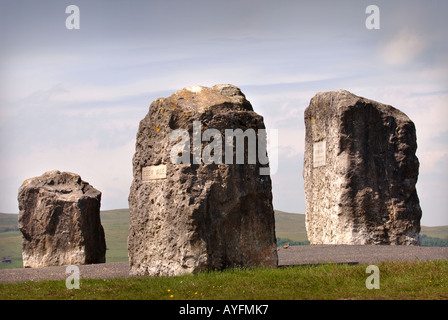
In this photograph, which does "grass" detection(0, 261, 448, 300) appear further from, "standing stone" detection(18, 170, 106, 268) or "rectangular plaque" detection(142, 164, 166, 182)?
"standing stone" detection(18, 170, 106, 268)

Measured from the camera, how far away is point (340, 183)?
22688 mm

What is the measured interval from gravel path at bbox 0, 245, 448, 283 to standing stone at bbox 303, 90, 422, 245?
1.87 m

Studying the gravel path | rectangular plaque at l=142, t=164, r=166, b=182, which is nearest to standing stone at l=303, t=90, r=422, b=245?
the gravel path

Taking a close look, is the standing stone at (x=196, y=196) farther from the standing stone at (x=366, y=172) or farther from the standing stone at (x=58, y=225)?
the standing stone at (x=366, y=172)

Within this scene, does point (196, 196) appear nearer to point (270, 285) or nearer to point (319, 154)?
point (270, 285)

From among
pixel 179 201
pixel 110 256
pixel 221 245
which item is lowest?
pixel 110 256

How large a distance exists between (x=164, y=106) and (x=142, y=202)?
2.22 metres

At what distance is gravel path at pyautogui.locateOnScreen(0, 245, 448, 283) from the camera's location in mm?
16558

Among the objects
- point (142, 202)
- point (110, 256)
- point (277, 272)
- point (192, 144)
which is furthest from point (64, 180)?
point (110, 256)

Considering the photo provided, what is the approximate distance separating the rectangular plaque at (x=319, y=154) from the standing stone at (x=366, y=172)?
3 cm

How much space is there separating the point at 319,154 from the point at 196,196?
996 cm

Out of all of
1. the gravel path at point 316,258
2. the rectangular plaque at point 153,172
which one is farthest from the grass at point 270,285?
the rectangular plaque at point 153,172

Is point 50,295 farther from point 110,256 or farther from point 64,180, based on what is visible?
point 110,256

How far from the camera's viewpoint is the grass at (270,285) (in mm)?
12398
